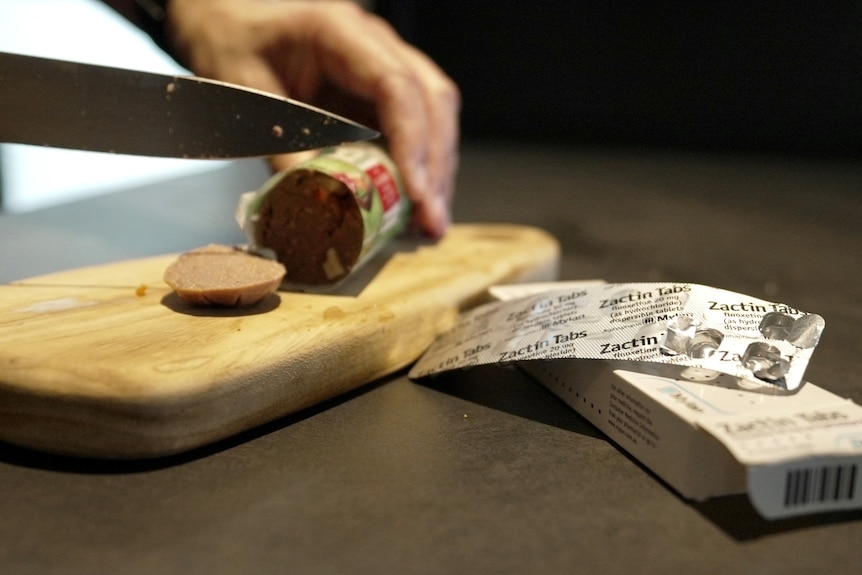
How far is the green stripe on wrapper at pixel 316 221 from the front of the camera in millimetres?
1527

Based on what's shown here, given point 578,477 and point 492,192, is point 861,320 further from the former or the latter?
point 492,192

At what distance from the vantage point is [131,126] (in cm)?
137

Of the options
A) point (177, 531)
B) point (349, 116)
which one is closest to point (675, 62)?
point (349, 116)

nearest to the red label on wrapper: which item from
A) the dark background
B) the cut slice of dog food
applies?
the cut slice of dog food

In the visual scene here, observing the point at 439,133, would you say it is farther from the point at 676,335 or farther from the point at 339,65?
the point at 676,335

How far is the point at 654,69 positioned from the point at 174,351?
344cm

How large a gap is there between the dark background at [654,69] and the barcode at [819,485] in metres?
3.29

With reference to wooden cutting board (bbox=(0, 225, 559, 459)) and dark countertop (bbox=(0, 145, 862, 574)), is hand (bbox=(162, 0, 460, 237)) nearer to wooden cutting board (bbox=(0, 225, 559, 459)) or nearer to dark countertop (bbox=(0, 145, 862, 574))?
wooden cutting board (bbox=(0, 225, 559, 459))

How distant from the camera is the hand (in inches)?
75.9

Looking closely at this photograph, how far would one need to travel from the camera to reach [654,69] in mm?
4059

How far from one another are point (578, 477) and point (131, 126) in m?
0.90

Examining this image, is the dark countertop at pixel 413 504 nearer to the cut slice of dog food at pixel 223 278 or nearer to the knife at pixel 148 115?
the cut slice of dog food at pixel 223 278

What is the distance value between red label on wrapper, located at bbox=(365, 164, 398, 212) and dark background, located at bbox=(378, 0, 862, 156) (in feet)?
8.81

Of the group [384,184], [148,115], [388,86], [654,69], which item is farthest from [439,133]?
[654,69]
